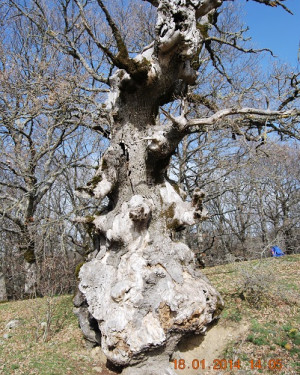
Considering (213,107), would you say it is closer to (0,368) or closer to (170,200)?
(170,200)

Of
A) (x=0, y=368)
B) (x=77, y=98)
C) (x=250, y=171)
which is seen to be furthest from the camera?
(x=250, y=171)

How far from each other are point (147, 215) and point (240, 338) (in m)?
2.34

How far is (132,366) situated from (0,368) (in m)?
1.95

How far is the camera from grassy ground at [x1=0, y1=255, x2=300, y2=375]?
375 centimetres

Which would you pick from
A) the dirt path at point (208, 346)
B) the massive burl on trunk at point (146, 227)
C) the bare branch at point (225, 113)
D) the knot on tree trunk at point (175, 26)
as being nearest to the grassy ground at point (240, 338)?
the dirt path at point (208, 346)

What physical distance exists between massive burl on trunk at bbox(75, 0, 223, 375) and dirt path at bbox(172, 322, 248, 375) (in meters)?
0.28

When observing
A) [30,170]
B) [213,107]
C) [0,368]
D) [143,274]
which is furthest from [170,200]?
[30,170]

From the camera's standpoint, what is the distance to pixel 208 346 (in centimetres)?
421

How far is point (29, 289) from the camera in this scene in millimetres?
10008

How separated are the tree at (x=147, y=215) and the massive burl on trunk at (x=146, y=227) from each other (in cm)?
1

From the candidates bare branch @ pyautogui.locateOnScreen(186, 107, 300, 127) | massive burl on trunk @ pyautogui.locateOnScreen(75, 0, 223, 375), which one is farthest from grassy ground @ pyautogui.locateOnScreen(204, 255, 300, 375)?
bare branch @ pyautogui.locateOnScreen(186, 107, 300, 127)

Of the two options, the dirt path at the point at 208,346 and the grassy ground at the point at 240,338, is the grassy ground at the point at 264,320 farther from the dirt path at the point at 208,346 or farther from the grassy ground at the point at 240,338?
the dirt path at the point at 208,346
